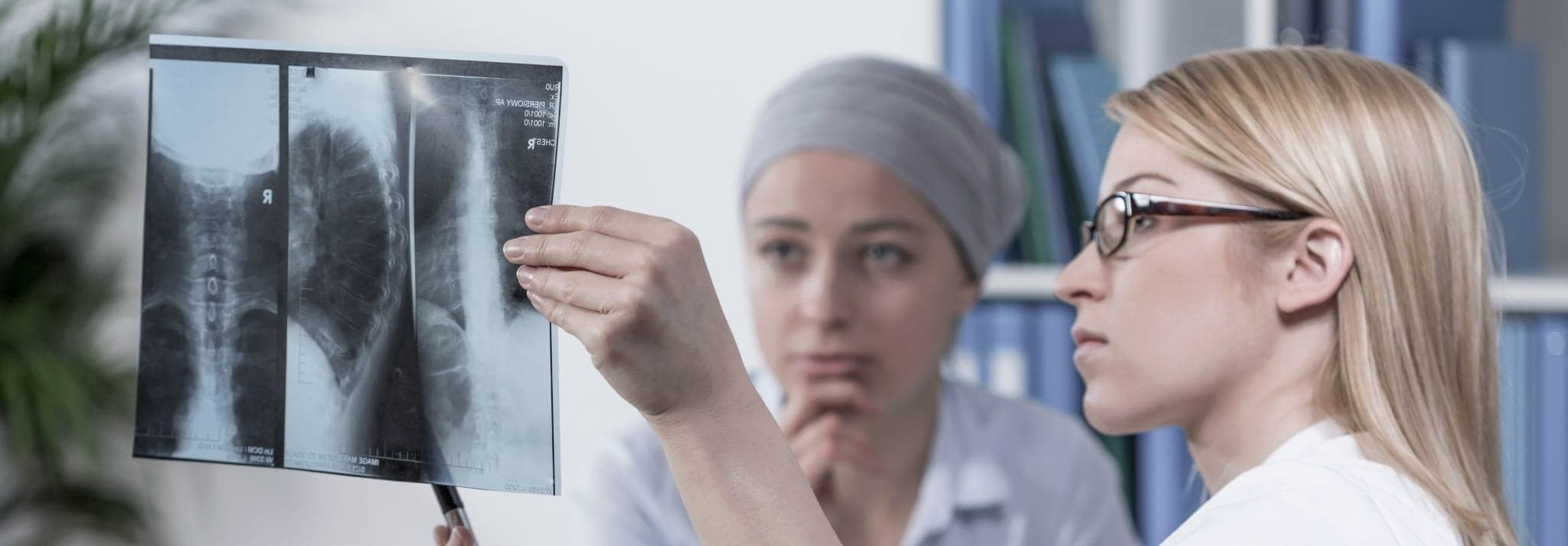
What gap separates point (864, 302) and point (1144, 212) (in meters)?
0.60

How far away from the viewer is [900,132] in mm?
1521

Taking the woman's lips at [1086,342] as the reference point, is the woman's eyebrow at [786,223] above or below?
above

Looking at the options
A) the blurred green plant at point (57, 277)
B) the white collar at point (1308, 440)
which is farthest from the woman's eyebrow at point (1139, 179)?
the blurred green plant at point (57, 277)

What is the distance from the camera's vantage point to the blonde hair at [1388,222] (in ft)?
2.99

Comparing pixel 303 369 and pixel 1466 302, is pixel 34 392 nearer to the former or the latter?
pixel 303 369

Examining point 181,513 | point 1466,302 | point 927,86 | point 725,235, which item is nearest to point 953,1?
point 927,86

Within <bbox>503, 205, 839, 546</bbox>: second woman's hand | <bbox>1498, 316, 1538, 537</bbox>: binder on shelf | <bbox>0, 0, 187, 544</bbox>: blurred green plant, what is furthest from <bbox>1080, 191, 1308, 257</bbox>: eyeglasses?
<bbox>0, 0, 187, 544</bbox>: blurred green plant

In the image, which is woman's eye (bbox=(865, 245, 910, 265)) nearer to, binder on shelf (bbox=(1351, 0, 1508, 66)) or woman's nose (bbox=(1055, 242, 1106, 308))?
woman's nose (bbox=(1055, 242, 1106, 308))

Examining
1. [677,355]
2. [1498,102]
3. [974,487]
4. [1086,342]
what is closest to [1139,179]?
[1086,342]

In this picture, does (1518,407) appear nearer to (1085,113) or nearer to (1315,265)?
(1085,113)

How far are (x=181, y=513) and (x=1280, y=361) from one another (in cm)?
237

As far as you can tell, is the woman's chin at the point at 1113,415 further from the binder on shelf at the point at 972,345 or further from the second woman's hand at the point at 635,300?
the binder on shelf at the point at 972,345

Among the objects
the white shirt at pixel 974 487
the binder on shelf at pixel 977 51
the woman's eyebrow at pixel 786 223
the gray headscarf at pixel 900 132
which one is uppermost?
the binder on shelf at pixel 977 51

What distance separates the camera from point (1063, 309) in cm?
206
